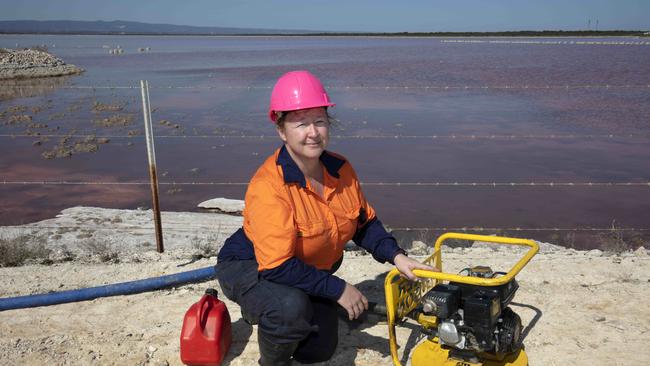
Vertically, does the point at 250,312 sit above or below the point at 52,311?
above

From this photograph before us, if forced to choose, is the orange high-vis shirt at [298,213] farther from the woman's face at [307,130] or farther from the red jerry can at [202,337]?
the red jerry can at [202,337]

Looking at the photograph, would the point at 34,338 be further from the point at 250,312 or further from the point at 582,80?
the point at 582,80

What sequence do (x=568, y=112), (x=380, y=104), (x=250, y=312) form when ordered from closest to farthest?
1. (x=250, y=312)
2. (x=568, y=112)
3. (x=380, y=104)

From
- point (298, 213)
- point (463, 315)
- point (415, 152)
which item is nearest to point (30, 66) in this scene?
point (415, 152)

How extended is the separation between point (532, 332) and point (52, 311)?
2.70 metres

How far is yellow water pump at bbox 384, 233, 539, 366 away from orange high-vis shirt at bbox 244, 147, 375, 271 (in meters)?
0.34

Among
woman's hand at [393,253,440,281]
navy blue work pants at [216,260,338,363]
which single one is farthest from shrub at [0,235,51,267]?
woman's hand at [393,253,440,281]

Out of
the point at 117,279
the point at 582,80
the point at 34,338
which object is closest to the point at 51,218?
the point at 117,279

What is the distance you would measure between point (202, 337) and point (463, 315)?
1202 mm

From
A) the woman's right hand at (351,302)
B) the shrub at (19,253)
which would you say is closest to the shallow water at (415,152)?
the shrub at (19,253)

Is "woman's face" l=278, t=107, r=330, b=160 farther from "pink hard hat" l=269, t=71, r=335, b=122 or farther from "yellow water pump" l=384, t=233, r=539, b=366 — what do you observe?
"yellow water pump" l=384, t=233, r=539, b=366

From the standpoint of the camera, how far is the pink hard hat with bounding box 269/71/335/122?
2.37 meters

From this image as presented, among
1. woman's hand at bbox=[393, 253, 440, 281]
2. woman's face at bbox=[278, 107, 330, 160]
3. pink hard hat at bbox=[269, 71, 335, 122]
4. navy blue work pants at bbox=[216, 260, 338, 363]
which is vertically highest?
pink hard hat at bbox=[269, 71, 335, 122]

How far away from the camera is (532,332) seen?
10.0ft
